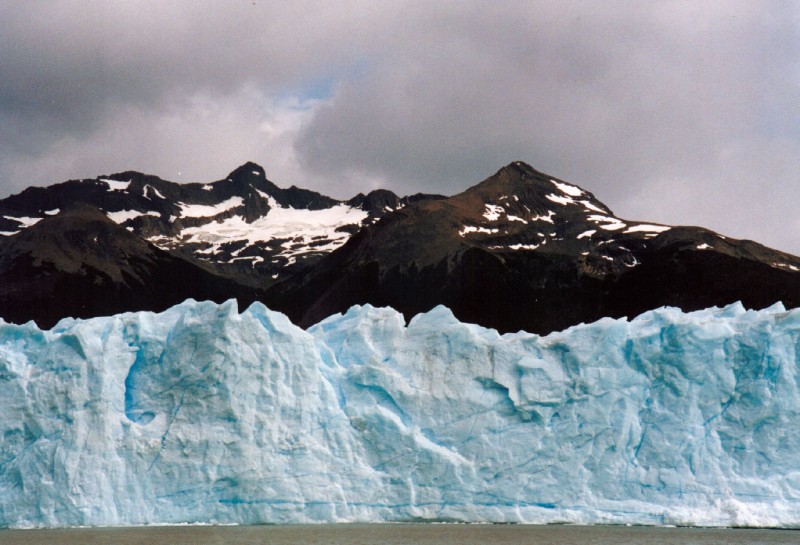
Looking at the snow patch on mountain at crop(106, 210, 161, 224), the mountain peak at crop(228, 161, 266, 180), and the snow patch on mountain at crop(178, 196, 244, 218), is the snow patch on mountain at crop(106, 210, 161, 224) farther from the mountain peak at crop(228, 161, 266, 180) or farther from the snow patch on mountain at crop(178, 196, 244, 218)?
the mountain peak at crop(228, 161, 266, 180)

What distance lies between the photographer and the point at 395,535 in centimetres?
2734

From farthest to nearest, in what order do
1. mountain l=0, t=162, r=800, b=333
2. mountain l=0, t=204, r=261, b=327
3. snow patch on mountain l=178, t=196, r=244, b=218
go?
snow patch on mountain l=178, t=196, r=244, b=218 < mountain l=0, t=204, r=261, b=327 < mountain l=0, t=162, r=800, b=333

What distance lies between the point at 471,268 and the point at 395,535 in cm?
4793

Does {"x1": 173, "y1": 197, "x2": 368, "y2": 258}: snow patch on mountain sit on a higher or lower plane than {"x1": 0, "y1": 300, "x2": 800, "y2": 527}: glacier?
higher

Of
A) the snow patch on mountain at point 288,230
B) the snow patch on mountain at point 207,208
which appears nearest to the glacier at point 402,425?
the snow patch on mountain at point 288,230

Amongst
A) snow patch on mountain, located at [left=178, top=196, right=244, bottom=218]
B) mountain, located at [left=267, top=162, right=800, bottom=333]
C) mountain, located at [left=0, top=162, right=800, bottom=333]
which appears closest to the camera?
mountain, located at [left=267, top=162, right=800, bottom=333]

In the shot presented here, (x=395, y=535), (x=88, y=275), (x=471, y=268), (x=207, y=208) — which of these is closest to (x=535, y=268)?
(x=471, y=268)

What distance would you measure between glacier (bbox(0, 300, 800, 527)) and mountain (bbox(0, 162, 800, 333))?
3939 centimetres

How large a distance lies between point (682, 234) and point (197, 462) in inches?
2131

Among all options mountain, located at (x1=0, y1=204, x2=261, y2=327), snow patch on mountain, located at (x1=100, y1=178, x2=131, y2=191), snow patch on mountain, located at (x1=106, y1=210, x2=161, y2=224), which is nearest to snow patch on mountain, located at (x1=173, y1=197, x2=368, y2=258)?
snow patch on mountain, located at (x1=106, y1=210, x2=161, y2=224)

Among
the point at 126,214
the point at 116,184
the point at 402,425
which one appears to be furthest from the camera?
the point at 116,184

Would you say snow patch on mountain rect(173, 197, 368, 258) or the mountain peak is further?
the mountain peak

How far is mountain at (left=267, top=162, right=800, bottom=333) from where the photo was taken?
2783 inches

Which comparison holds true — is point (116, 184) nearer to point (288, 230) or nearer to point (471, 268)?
point (288, 230)
